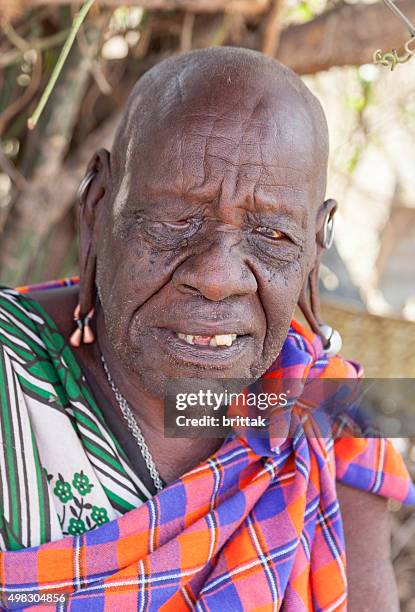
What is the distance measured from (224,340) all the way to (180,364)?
0.09 metres

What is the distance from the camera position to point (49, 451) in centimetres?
165

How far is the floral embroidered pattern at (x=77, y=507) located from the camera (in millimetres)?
1621

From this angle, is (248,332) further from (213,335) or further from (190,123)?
(190,123)

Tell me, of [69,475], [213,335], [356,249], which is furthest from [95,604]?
[356,249]

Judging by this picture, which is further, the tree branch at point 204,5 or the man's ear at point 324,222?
the tree branch at point 204,5

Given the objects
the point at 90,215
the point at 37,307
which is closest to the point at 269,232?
the point at 90,215

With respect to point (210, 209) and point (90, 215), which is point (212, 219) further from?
point (90, 215)

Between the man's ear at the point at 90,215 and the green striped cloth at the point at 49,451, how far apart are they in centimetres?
14

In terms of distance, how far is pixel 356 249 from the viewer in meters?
5.21

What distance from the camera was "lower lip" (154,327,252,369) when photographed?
5.07ft

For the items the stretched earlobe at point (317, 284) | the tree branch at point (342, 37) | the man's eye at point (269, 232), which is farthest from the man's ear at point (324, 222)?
the tree branch at point (342, 37)

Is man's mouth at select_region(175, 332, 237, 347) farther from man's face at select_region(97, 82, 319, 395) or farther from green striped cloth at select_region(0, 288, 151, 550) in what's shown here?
green striped cloth at select_region(0, 288, 151, 550)
